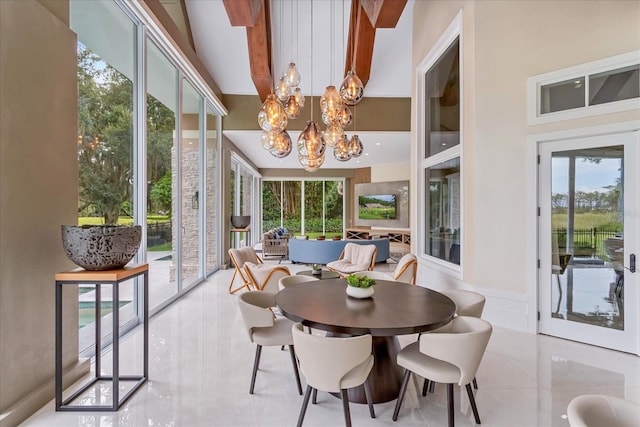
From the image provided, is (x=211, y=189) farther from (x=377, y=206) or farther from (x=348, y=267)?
(x=377, y=206)

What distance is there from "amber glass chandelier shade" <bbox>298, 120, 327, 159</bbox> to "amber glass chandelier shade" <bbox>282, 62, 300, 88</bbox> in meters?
0.57

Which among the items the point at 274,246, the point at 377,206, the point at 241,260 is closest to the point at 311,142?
the point at 241,260

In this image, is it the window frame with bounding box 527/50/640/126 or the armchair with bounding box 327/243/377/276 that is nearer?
the window frame with bounding box 527/50/640/126

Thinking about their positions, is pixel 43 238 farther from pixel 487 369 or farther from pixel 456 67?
pixel 456 67

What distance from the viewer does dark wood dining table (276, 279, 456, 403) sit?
1.99m

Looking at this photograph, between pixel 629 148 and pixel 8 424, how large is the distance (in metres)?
5.75

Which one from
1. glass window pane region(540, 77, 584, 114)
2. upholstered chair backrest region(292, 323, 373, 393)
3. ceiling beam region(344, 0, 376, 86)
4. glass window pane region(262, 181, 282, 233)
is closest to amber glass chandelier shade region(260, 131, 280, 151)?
ceiling beam region(344, 0, 376, 86)

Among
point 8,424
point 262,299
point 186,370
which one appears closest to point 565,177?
point 262,299

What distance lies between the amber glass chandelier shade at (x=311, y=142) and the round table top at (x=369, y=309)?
208 cm

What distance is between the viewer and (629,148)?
3330 mm

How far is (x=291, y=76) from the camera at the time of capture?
4.07 meters

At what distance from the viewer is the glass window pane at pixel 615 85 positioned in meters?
3.29

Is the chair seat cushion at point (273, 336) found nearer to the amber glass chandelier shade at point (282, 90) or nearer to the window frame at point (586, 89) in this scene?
the amber glass chandelier shade at point (282, 90)

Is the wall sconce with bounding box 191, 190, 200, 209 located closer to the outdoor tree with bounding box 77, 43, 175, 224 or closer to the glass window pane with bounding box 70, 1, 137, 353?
the outdoor tree with bounding box 77, 43, 175, 224
